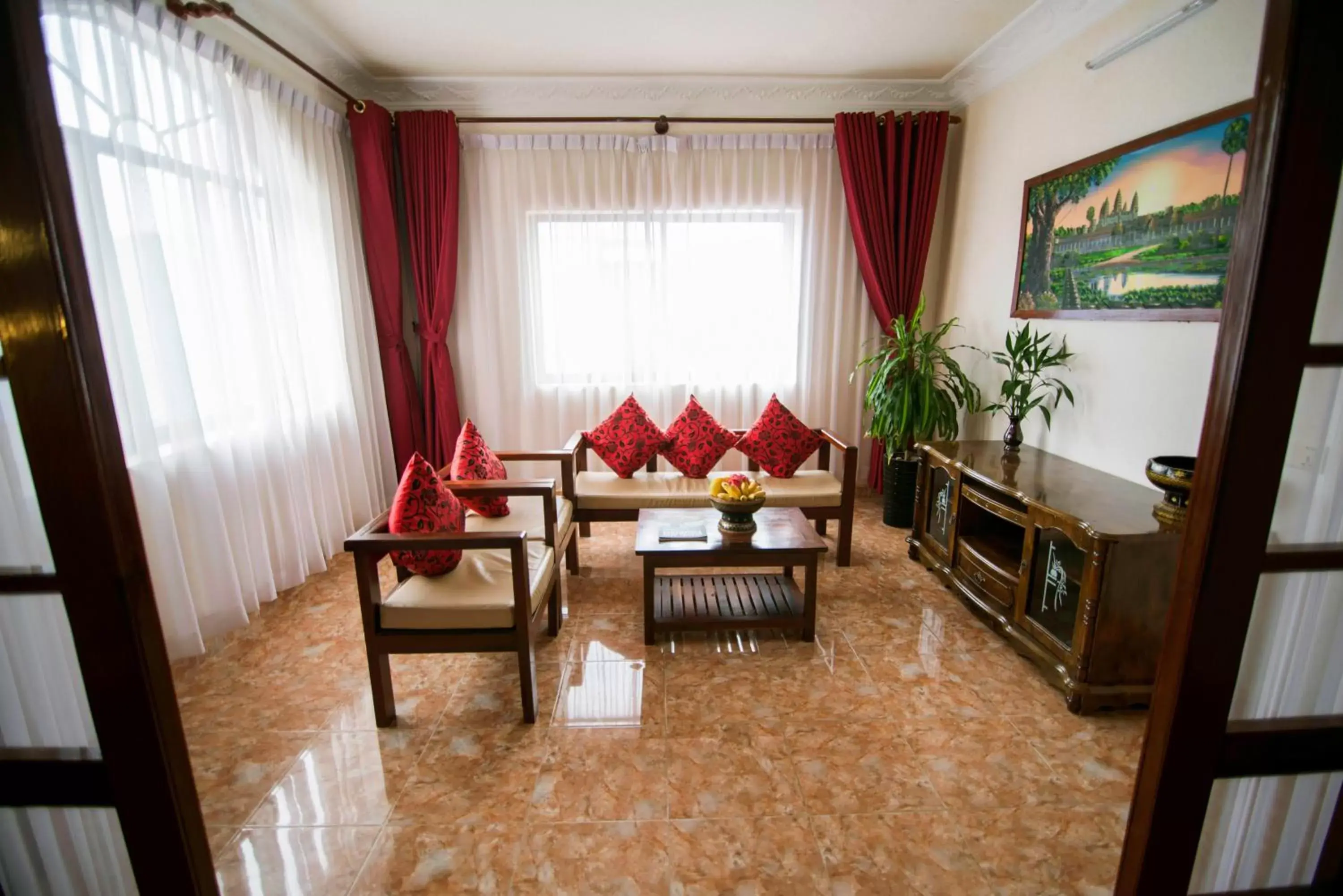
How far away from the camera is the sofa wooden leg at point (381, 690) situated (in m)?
2.02

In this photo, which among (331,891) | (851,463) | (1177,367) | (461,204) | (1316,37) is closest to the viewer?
(1316,37)

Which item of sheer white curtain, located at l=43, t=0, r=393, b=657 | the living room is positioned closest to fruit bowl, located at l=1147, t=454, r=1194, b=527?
the living room

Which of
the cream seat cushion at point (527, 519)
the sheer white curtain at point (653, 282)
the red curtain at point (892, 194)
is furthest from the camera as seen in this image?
the sheer white curtain at point (653, 282)

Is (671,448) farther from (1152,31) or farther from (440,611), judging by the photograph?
(1152,31)

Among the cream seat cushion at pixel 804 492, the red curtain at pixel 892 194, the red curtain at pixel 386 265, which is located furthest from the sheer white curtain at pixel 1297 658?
the red curtain at pixel 386 265

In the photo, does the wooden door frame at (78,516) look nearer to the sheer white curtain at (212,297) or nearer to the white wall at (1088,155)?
the sheer white curtain at (212,297)

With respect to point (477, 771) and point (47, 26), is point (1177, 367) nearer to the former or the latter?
point (477, 771)

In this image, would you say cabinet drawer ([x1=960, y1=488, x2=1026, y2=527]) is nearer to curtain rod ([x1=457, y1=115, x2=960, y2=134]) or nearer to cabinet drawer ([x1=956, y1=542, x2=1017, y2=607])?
cabinet drawer ([x1=956, y1=542, x2=1017, y2=607])

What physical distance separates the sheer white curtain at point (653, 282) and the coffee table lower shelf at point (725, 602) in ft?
5.54

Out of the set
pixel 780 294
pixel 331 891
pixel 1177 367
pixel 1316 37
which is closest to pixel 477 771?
pixel 331 891

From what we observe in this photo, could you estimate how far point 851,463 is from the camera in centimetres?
330

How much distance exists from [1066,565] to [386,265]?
165 inches

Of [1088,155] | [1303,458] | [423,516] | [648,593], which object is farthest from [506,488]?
[1088,155]

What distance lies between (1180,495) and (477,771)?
254cm
